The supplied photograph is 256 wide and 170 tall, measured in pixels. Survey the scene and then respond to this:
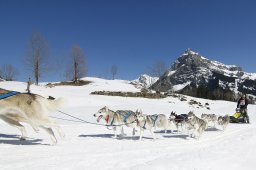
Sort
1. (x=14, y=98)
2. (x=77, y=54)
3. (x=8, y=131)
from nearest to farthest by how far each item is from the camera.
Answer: (x=14, y=98) → (x=8, y=131) → (x=77, y=54)

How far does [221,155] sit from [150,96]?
3022 cm

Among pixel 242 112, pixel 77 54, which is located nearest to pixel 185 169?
pixel 242 112

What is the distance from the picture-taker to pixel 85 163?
21.4ft

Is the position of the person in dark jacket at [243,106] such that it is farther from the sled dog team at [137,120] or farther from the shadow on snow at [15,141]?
the shadow on snow at [15,141]

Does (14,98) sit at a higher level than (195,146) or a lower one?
higher

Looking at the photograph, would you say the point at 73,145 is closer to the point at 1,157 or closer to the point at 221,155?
the point at 1,157

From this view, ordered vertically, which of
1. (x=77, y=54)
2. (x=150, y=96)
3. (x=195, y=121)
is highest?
(x=77, y=54)

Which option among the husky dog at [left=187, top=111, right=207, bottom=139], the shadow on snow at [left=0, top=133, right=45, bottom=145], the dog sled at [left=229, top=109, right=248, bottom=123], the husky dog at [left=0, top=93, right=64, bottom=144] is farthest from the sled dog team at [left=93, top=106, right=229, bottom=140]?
the dog sled at [left=229, top=109, right=248, bottom=123]

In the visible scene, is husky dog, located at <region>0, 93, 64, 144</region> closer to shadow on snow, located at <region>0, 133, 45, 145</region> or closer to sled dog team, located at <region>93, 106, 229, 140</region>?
shadow on snow, located at <region>0, 133, 45, 145</region>

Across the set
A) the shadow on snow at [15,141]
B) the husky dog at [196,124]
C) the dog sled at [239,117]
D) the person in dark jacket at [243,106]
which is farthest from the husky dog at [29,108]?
the person in dark jacket at [243,106]

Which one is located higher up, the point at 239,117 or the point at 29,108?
the point at 29,108

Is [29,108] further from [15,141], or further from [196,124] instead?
[196,124]

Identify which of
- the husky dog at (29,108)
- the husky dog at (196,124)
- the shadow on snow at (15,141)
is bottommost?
the shadow on snow at (15,141)

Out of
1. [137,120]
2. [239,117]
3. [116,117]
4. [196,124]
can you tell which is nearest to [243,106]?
[239,117]
